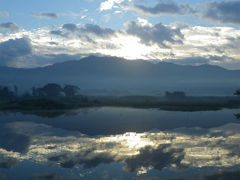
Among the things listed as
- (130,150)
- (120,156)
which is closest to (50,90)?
(130,150)

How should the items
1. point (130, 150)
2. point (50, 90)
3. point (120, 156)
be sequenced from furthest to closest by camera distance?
point (50, 90) → point (130, 150) → point (120, 156)

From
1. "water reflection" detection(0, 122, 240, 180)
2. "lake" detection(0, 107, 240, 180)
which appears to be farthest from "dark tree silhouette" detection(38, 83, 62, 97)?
"lake" detection(0, 107, 240, 180)

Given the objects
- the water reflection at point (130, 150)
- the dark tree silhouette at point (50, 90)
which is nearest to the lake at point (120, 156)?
the water reflection at point (130, 150)

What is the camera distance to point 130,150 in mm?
25453

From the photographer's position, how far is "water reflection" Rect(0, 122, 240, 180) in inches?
813

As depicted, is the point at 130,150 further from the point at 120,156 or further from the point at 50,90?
the point at 50,90

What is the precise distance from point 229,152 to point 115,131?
16.5m

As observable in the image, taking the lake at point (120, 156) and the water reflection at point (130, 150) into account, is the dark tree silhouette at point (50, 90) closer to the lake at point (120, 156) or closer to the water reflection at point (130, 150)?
the water reflection at point (130, 150)

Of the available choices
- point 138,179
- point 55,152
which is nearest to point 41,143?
point 55,152

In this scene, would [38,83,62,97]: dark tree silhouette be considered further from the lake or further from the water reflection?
the lake

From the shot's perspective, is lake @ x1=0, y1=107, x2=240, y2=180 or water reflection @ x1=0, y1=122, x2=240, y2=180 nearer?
lake @ x1=0, y1=107, x2=240, y2=180

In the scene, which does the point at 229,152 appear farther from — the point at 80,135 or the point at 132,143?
the point at 80,135

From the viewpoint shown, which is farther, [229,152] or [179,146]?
[179,146]

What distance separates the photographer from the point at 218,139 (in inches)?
1215
